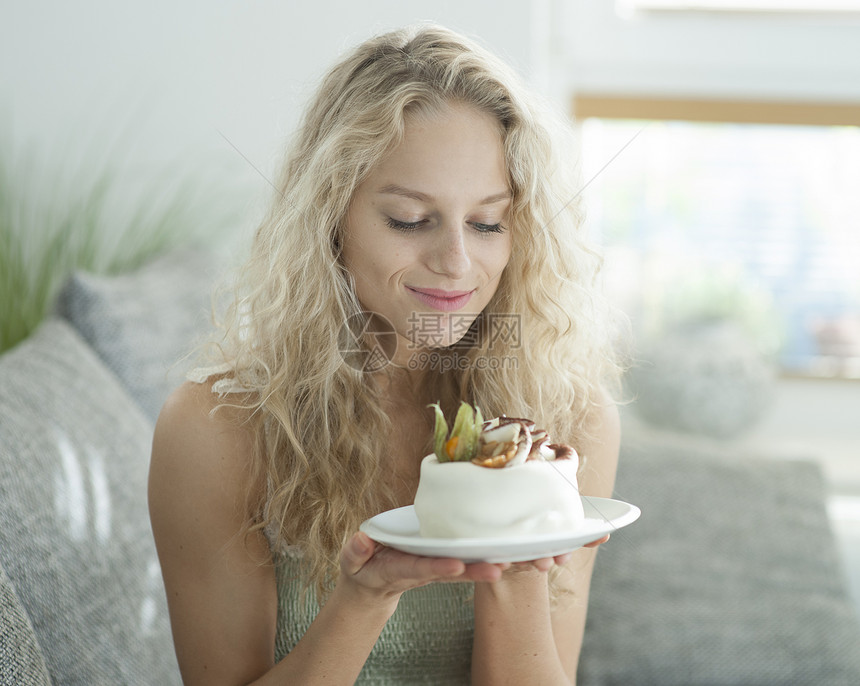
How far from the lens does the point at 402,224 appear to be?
104 centimetres

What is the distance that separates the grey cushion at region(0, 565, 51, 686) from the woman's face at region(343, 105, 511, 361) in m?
0.55

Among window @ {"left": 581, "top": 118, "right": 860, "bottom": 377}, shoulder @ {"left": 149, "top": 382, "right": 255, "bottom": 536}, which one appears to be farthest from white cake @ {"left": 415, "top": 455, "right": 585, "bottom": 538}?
window @ {"left": 581, "top": 118, "right": 860, "bottom": 377}

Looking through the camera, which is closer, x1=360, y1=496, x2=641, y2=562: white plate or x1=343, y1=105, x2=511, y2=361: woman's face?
x1=360, y1=496, x2=641, y2=562: white plate

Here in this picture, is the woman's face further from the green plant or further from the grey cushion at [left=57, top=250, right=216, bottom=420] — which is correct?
the green plant

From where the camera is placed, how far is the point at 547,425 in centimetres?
126

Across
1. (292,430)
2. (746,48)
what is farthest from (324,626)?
(746,48)

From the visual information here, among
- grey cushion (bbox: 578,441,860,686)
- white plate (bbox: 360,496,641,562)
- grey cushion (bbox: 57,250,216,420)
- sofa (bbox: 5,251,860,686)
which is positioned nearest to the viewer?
white plate (bbox: 360,496,641,562)

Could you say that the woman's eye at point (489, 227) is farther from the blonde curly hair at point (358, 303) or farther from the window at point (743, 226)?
the window at point (743, 226)

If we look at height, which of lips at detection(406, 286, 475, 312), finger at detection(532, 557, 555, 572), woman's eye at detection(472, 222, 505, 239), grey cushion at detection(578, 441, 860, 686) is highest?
woman's eye at detection(472, 222, 505, 239)

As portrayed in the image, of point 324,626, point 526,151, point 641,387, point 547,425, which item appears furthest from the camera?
point 641,387

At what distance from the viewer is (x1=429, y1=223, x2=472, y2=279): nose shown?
39.9 inches

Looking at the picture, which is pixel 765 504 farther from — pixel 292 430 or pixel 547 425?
pixel 292 430

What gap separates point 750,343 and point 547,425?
165 cm

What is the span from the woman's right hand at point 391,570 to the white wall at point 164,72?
1650 millimetres
